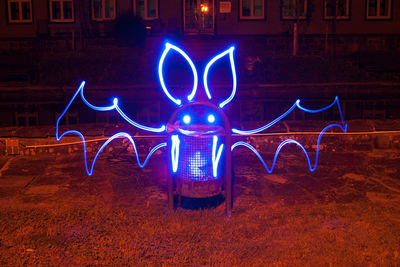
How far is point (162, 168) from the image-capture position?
6.71m

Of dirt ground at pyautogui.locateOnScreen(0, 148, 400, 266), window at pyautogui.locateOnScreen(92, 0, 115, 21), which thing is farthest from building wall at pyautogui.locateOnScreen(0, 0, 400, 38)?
dirt ground at pyautogui.locateOnScreen(0, 148, 400, 266)

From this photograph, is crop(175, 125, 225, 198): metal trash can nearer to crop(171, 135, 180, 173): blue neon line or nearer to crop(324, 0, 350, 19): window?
crop(171, 135, 180, 173): blue neon line

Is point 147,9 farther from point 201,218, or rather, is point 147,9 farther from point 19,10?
point 201,218

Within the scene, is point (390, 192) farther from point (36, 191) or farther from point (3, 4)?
point (3, 4)

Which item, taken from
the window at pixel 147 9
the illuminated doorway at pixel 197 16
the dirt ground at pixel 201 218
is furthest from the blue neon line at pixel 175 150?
the window at pixel 147 9

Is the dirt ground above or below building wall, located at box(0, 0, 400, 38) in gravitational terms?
below

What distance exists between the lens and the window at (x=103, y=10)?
19.7 meters

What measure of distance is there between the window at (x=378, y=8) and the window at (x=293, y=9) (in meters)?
3.00

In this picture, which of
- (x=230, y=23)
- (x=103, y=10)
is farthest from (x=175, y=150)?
(x=103, y=10)

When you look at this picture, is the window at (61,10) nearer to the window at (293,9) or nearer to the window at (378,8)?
the window at (293,9)

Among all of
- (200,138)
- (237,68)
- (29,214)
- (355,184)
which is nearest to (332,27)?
(237,68)

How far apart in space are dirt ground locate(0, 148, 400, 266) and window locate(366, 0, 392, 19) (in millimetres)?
14694

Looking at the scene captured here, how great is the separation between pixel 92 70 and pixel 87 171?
317 inches

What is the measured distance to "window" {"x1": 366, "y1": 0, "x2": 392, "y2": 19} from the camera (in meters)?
19.1
